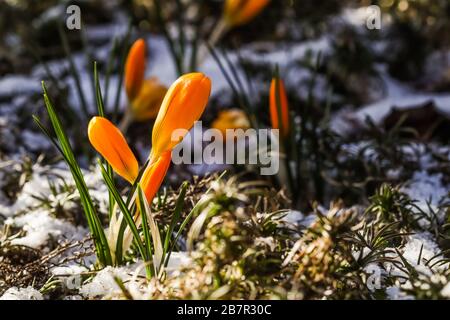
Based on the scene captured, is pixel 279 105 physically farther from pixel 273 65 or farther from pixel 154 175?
pixel 273 65

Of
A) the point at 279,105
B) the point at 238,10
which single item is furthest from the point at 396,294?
the point at 238,10

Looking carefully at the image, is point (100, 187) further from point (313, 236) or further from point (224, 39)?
point (224, 39)

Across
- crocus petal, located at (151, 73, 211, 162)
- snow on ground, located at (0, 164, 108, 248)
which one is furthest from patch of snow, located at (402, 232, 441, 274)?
snow on ground, located at (0, 164, 108, 248)

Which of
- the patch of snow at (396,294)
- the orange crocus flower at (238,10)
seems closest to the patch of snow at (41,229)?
the patch of snow at (396,294)

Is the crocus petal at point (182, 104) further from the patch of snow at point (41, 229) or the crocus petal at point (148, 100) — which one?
the crocus petal at point (148, 100)

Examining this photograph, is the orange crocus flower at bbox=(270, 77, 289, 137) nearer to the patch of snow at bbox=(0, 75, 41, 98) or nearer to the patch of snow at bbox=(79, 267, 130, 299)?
the patch of snow at bbox=(79, 267, 130, 299)

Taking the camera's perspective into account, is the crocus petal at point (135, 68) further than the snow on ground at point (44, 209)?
Yes

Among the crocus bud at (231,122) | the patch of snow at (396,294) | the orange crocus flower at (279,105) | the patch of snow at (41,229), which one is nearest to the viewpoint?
the patch of snow at (396,294)
